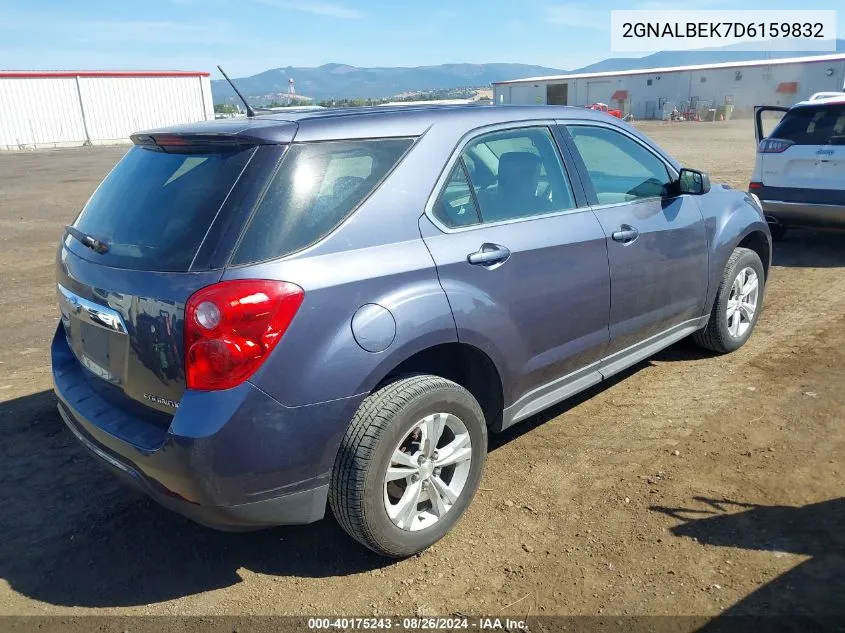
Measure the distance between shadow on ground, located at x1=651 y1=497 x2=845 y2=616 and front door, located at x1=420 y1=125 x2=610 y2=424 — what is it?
2.82ft

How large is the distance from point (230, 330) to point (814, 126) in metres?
7.47

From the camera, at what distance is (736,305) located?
16.2ft

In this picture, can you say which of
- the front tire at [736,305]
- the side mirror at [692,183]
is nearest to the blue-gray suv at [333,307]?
the side mirror at [692,183]

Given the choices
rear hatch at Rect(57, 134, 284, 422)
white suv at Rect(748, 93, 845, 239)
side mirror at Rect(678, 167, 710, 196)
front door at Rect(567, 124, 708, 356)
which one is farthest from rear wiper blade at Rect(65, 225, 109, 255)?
white suv at Rect(748, 93, 845, 239)

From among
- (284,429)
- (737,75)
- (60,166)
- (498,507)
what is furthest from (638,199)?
(737,75)

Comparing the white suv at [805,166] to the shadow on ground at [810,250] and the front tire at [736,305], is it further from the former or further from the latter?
the front tire at [736,305]

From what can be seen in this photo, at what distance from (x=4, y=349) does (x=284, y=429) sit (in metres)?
4.23

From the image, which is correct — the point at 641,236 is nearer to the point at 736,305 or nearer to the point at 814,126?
the point at 736,305

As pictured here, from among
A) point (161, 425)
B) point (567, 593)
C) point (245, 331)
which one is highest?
point (245, 331)

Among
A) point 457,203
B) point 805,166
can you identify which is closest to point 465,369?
point 457,203

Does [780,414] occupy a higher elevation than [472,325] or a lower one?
lower

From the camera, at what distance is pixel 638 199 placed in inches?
157

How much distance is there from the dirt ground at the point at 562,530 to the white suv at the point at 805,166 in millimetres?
3427

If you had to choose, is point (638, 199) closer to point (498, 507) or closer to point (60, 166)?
point (498, 507)
